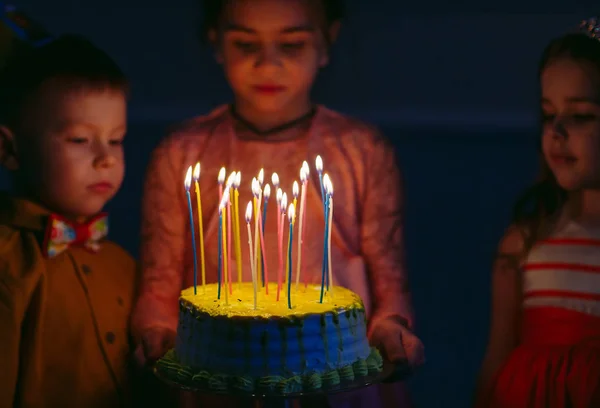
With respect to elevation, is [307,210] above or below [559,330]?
above

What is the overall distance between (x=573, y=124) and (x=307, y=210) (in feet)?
2.72

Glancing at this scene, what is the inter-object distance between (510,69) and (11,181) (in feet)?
5.31

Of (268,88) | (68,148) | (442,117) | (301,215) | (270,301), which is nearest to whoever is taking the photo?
(270,301)

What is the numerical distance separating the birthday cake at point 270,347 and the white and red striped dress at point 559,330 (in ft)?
A: 1.69

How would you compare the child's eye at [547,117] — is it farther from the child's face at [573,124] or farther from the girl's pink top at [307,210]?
the girl's pink top at [307,210]

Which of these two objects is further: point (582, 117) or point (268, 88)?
point (268, 88)

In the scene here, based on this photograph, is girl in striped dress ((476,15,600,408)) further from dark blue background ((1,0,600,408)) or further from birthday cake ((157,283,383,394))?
birthday cake ((157,283,383,394))

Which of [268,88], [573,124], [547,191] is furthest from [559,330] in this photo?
[268,88]

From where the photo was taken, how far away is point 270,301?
2.40 meters

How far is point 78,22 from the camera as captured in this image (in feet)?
10.0

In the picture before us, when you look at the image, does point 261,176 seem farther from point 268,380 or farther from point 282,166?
point 268,380

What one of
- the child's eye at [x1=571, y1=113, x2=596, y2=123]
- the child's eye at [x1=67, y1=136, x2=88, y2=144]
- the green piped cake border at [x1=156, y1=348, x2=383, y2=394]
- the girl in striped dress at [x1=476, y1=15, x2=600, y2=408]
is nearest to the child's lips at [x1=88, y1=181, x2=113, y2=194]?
the child's eye at [x1=67, y1=136, x2=88, y2=144]

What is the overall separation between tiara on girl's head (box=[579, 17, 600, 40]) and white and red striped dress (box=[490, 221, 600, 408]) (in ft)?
1.81

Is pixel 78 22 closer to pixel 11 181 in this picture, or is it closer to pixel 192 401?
pixel 11 181
